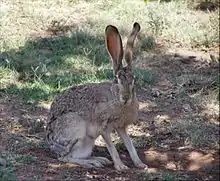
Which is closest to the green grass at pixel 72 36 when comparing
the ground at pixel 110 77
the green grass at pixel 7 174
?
the ground at pixel 110 77

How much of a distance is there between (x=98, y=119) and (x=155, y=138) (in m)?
0.89

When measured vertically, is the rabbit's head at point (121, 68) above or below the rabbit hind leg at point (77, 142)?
above

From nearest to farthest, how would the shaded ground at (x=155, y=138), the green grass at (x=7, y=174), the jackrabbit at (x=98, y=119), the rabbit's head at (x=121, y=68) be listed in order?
the green grass at (x=7, y=174), the shaded ground at (x=155, y=138), the rabbit's head at (x=121, y=68), the jackrabbit at (x=98, y=119)

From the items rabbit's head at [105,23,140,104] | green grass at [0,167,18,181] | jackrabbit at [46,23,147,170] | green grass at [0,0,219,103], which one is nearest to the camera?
green grass at [0,167,18,181]

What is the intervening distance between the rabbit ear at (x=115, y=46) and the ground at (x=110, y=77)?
0.84m

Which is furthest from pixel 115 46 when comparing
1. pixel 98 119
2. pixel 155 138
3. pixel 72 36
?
pixel 72 36

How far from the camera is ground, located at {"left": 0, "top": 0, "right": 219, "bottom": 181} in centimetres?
475

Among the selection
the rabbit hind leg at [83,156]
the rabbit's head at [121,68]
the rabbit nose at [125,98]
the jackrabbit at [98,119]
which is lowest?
the rabbit hind leg at [83,156]

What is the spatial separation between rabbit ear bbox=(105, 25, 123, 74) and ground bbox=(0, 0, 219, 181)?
2.76 feet

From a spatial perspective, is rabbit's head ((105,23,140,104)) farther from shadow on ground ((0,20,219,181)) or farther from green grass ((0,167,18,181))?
green grass ((0,167,18,181))

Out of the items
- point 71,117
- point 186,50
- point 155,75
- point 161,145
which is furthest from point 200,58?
point 71,117

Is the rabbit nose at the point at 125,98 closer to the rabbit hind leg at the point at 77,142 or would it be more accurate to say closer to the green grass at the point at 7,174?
the rabbit hind leg at the point at 77,142

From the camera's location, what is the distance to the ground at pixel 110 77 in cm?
475

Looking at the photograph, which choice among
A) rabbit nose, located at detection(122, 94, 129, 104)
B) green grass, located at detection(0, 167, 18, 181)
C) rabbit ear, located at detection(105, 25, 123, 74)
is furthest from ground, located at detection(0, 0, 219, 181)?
rabbit ear, located at detection(105, 25, 123, 74)
